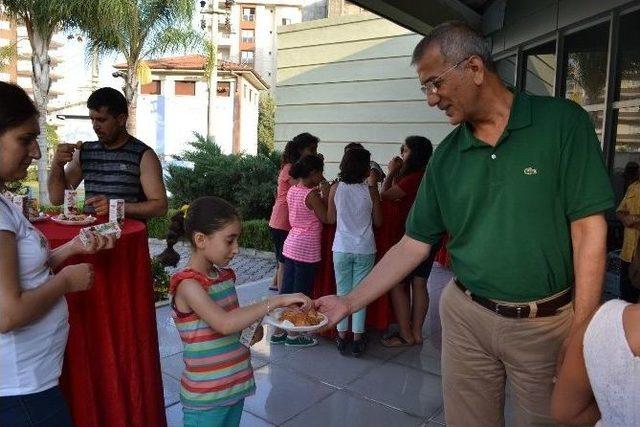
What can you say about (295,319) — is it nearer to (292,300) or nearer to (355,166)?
(292,300)

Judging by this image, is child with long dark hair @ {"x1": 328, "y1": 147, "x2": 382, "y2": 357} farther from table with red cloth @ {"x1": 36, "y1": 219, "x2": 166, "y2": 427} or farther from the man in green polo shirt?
the man in green polo shirt

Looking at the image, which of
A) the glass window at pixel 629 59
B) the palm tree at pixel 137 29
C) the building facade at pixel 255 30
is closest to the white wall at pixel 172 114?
the palm tree at pixel 137 29

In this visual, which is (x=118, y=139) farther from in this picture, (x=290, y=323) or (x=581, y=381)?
(x=581, y=381)

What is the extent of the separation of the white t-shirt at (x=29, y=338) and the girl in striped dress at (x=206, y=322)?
492mm

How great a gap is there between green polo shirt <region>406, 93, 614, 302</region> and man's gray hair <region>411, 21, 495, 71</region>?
0.21 metres

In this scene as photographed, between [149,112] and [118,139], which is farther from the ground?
[149,112]

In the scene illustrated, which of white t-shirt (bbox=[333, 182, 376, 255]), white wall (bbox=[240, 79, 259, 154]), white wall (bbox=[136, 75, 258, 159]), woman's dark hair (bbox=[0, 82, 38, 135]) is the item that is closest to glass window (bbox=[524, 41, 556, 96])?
white t-shirt (bbox=[333, 182, 376, 255])

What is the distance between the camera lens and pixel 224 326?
1.96 m

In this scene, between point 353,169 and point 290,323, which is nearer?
point 290,323

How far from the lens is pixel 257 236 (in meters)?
9.97

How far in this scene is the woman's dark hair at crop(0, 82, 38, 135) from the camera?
1.53 m

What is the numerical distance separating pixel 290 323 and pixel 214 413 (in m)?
0.50

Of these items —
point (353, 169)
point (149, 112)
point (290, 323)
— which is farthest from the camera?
point (149, 112)

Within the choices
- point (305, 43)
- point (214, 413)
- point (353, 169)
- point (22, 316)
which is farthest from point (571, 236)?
point (305, 43)
